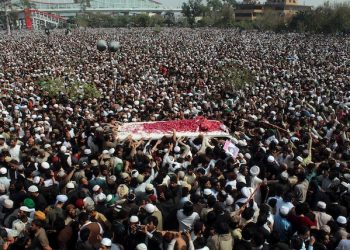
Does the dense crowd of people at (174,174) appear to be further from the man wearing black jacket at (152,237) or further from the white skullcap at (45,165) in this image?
the white skullcap at (45,165)

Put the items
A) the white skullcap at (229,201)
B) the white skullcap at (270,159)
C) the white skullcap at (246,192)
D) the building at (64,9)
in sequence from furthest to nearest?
the building at (64,9) → the white skullcap at (270,159) → the white skullcap at (246,192) → the white skullcap at (229,201)

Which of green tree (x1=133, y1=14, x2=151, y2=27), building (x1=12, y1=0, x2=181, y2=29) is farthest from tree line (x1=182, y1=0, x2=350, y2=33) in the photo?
building (x1=12, y1=0, x2=181, y2=29)

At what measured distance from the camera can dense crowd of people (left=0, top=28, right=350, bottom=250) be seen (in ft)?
14.5

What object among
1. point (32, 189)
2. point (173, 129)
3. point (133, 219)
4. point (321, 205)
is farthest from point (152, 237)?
point (173, 129)

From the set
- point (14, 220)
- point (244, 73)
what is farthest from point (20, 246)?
point (244, 73)

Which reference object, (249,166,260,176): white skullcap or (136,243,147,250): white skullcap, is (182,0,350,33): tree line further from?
(136,243,147,250): white skullcap

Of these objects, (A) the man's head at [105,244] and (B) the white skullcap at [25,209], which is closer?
(A) the man's head at [105,244]

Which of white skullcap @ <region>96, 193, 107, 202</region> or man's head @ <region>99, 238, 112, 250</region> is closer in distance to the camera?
man's head @ <region>99, 238, 112, 250</region>

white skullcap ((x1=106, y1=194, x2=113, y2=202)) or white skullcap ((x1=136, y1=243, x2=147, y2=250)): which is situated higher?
white skullcap ((x1=106, y1=194, x2=113, y2=202))

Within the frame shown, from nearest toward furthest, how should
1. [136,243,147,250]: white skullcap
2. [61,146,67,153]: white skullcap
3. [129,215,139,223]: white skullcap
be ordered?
[136,243,147,250]: white skullcap, [129,215,139,223]: white skullcap, [61,146,67,153]: white skullcap

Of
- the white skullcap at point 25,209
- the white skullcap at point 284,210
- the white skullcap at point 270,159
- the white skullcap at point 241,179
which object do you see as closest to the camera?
the white skullcap at point 25,209

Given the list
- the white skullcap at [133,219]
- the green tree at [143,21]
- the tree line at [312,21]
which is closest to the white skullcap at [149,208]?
the white skullcap at [133,219]

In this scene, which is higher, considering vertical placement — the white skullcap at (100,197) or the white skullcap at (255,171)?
the white skullcap at (100,197)

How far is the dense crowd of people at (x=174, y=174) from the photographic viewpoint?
443 centimetres
